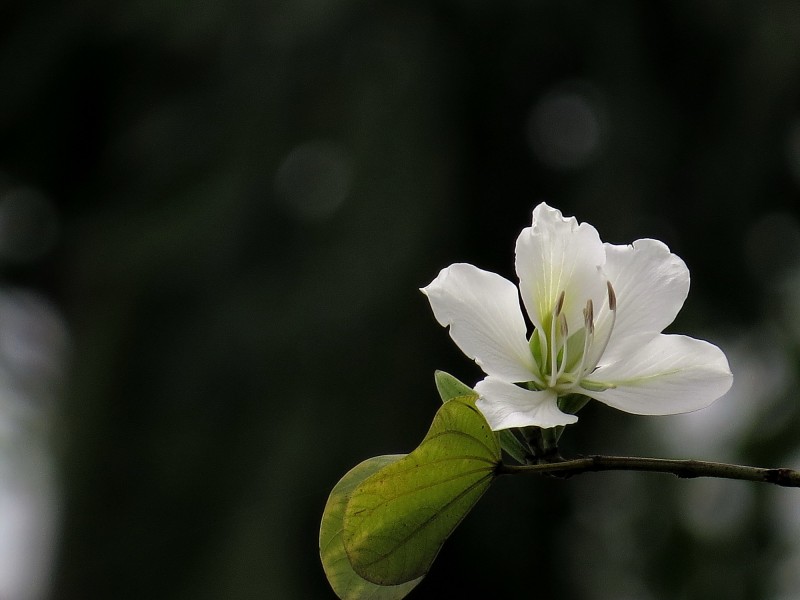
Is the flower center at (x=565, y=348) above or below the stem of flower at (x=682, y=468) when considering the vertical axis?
above

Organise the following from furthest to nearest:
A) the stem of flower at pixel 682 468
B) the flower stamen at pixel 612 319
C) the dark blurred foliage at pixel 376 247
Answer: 1. the dark blurred foliage at pixel 376 247
2. the flower stamen at pixel 612 319
3. the stem of flower at pixel 682 468

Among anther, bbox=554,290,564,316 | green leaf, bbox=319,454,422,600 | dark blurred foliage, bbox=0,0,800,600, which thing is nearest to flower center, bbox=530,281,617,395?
anther, bbox=554,290,564,316

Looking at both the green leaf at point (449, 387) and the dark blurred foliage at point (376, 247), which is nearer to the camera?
the green leaf at point (449, 387)

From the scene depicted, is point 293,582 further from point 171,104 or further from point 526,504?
point 171,104

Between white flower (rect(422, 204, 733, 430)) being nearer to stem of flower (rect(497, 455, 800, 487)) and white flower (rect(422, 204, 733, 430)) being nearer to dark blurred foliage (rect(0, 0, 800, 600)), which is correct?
stem of flower (rect(497, 455, 800, 487))

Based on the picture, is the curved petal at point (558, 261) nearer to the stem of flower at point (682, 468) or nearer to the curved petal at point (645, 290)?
the curved petal at point (645, 290)

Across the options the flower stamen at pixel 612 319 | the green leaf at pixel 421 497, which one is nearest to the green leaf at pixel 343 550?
the green leaf at pixel 421 497
